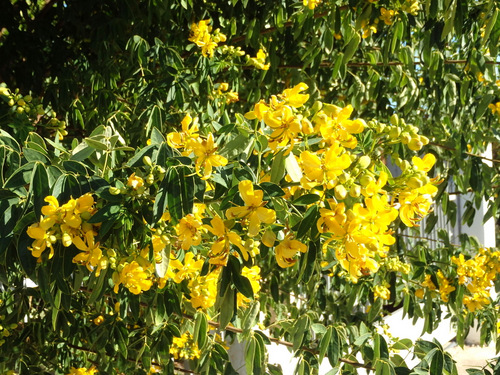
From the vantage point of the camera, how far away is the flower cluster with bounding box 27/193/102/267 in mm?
835

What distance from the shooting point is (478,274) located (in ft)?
6.55

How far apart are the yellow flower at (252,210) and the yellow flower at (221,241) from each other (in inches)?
1.1

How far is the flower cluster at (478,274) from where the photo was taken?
2.00m

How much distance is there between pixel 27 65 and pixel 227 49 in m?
0.71

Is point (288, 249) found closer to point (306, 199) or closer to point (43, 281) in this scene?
point (306, 199)

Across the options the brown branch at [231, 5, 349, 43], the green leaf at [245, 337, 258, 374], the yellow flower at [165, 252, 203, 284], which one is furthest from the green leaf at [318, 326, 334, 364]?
the brown branch at [231, 5, 349, 43]

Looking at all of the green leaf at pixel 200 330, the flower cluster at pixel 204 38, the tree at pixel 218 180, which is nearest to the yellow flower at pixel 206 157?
the tree at pixel 218 180

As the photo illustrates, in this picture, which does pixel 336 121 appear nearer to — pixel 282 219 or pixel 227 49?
pixel 282 219

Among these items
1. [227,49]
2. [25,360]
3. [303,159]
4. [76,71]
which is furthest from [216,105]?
[303,159]

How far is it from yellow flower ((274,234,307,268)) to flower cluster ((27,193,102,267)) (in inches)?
10.6

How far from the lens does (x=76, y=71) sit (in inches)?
83.1

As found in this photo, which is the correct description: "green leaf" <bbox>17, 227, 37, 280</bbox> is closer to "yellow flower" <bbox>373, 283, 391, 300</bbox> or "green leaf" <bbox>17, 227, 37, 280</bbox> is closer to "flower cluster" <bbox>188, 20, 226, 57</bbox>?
"flower cluster" <bbox>188, 20, 226, 57</bbox>

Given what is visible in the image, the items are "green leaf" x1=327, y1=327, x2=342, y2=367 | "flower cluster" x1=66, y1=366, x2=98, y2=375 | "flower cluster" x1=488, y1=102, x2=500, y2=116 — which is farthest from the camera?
"flower cluster" x1=488, y1=102, x2=500, y2=116

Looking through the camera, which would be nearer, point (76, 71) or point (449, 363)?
point (449, 363)
